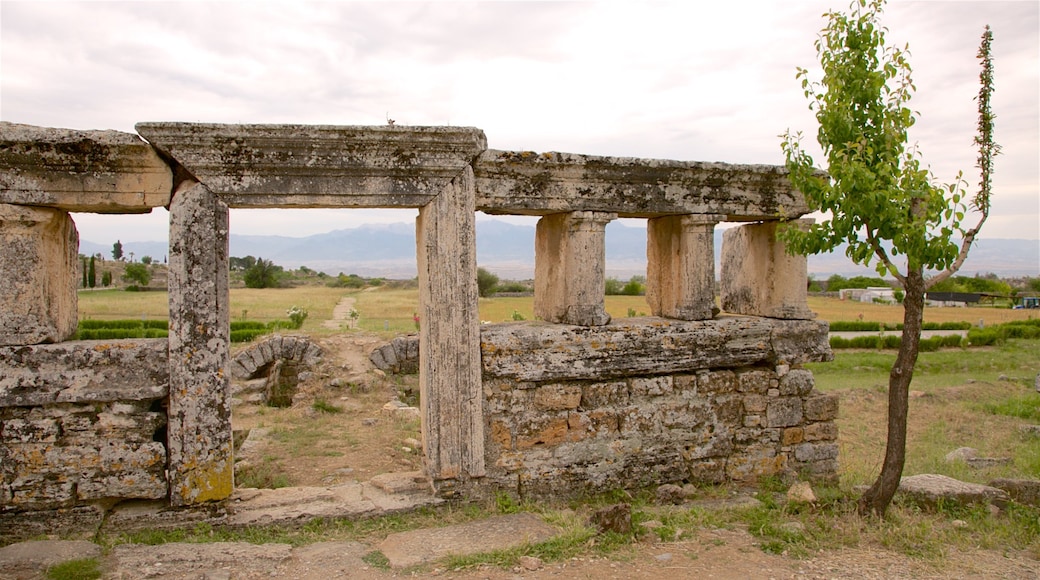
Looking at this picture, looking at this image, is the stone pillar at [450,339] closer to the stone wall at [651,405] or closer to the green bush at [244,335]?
the stone wall at [651,405]

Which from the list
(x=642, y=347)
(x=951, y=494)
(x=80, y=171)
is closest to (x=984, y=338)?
(x=951, y=494)

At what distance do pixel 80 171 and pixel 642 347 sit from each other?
13.5ft

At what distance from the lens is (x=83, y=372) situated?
455 cm

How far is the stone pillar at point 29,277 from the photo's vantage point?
4.48 metres

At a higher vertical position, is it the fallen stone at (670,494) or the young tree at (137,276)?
the young tree at (137,276)

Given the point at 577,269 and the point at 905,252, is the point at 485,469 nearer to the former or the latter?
the point at 577,269

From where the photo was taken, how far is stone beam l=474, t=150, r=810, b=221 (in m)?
5.24

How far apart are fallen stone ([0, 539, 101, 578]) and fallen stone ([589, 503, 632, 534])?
3.07m

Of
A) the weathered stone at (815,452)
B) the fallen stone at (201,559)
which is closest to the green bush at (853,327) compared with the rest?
the weathered stone at (815,452)

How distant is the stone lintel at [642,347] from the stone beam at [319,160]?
1285 mm

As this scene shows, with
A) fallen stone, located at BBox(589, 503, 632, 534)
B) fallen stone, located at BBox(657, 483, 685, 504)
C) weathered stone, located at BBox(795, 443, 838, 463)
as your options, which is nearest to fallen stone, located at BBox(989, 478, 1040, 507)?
weathered stone, located at BBox(795, 443, 838, 463)

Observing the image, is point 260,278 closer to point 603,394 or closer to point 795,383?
point 603,394

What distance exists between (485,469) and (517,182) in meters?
2.16

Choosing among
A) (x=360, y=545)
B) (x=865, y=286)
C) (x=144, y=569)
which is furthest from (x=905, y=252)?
(x=865, y=286)
